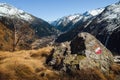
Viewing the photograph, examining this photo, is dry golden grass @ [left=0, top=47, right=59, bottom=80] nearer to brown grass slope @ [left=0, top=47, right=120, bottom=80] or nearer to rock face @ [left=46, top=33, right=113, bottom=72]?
brown grass slope @ [left=0, top=47, right=120, bottom=80]

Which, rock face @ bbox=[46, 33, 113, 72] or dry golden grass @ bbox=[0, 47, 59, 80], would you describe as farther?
rock face @ bbox=[46, 33, 113, 72]

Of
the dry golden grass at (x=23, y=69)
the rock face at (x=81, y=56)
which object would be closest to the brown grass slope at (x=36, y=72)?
the dry golden grass at (x=23, y=69)

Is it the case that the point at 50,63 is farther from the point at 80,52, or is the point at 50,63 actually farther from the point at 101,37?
the point at 101,37

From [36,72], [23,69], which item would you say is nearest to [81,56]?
[36,72]

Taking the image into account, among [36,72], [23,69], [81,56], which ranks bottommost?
[36,72]

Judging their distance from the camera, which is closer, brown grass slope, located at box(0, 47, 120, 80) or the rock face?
brown grass slope, located at box(0, 47, 120, 80)

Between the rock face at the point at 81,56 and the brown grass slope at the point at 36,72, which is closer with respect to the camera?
the brown grass slope at the point at 36,72

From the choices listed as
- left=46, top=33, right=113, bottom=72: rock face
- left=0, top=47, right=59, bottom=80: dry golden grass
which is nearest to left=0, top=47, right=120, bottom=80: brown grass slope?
left=0, top=47, right=59, bottom=80: dry golden grass

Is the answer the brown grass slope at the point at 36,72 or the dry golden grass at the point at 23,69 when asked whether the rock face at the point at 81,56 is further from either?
the dry golden grass at the point at 23,69

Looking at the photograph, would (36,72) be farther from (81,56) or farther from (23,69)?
(81,56)
